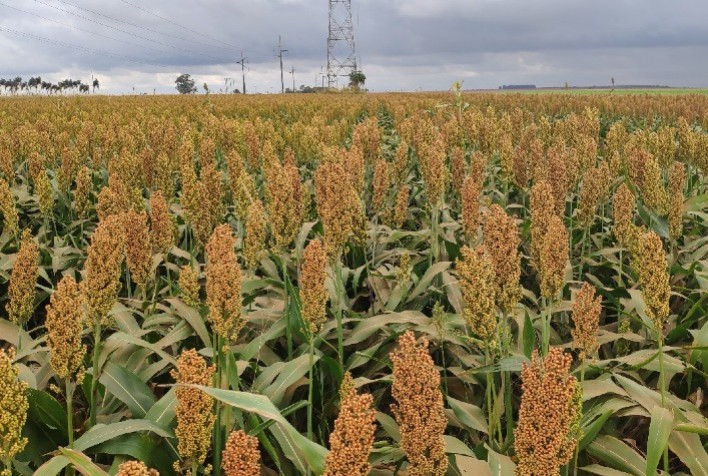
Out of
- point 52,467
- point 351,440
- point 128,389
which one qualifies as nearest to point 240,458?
point 351,440

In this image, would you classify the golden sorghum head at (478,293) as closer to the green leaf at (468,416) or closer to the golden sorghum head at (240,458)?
the green leaf at (468,416)

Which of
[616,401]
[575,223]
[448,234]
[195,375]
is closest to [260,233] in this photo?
[195,375]

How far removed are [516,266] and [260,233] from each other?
4.23ft

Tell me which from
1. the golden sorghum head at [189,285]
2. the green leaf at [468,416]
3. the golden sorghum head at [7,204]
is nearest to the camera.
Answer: the green leaf at [468,416]

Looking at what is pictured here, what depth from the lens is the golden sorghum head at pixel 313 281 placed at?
2.03 meters

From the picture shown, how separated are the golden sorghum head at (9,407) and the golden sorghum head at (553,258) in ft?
5.97

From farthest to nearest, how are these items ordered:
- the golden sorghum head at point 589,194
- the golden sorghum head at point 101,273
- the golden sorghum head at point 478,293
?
1. the golden sorghum head at point 589,194
2. the golden sorghum head at point 101,273
3. the golden sorghum head at point 478,293

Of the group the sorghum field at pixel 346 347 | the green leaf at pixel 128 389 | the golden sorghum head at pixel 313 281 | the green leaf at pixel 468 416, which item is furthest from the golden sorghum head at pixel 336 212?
the green leaf at pixel 128 389

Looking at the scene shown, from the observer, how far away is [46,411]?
7.67 ft

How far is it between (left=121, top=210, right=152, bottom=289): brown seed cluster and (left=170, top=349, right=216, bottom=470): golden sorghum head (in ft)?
4.34

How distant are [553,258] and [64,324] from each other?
1757 mm

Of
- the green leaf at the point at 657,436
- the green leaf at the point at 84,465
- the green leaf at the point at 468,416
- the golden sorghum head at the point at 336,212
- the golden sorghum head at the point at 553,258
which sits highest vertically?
the golden sorghum head at the point at 336,212

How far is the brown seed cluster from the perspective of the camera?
2766mm

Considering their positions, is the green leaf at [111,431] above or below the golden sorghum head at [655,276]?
below
